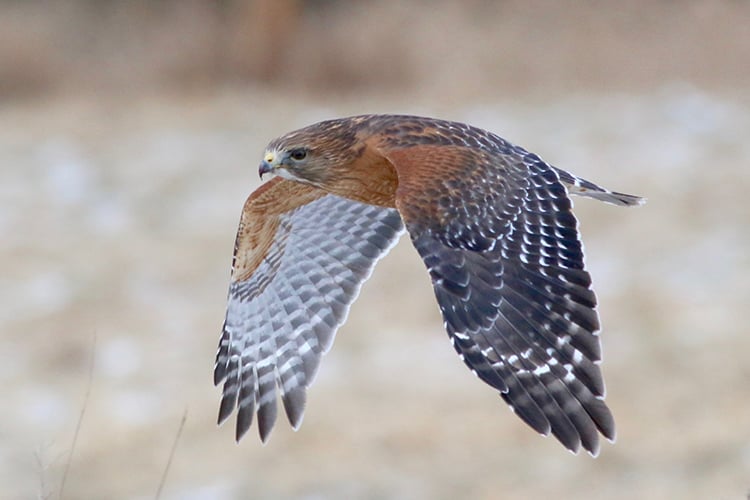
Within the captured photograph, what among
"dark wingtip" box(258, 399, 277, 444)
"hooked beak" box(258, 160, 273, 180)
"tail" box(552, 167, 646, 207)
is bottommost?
"dark wingtip" box(258, 399, 277, 444)

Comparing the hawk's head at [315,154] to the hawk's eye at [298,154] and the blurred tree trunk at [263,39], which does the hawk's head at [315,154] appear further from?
the blurred tree trunk at [263,39]

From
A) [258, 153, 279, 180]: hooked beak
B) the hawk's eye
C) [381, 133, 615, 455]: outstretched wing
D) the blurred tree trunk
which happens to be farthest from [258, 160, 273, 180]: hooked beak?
the blurred tree trunk

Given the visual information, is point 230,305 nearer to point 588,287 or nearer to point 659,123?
point 588,287

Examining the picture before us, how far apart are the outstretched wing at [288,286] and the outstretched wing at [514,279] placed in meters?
0.81

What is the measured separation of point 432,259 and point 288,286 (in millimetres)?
1266

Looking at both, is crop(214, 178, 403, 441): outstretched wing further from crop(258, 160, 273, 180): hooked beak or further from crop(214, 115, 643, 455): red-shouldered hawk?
crop(258, 160, 273, 180): hooked beak

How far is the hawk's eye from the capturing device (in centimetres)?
587

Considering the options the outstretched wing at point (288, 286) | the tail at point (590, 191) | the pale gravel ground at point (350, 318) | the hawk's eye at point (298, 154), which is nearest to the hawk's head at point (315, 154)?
the hawk's eye at point (298, 154)

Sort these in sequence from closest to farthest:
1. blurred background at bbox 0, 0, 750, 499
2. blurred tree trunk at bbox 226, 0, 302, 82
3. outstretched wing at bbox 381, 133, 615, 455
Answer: outstretched wing at bbox 381, 133, 615, 455 → blurred background at bbox 0, 0, 750, 499 → blurred tree trunk at bbox 226, 0, 302, 82

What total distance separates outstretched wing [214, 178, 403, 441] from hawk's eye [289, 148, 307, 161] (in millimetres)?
291

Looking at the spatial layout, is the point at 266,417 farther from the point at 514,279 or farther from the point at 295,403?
the point at 514,279

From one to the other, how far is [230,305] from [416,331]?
6.69 m

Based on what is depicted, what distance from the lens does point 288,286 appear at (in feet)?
20.1

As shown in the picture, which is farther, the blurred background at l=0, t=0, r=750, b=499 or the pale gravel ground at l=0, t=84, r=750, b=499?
the blurred background at l=0, t=0, r=750, b=499
